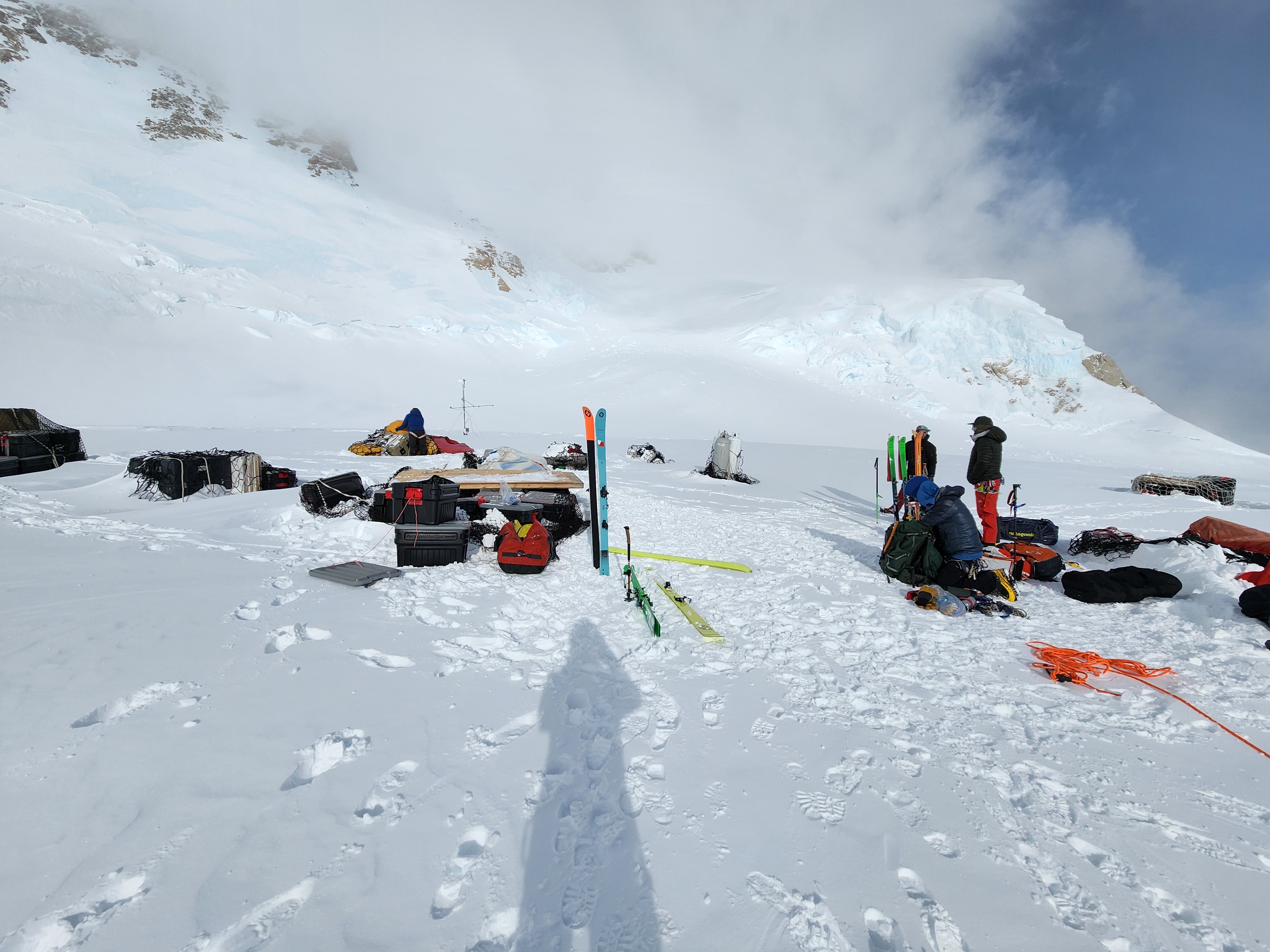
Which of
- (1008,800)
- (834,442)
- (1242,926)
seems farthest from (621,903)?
(834,442)

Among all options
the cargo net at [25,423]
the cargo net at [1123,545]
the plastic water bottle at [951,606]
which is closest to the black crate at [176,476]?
the cargo net at [25,423]

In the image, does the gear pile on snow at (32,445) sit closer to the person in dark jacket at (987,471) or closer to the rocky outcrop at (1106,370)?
the person in dark jacket at (987,471)

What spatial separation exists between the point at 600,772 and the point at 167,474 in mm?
8642

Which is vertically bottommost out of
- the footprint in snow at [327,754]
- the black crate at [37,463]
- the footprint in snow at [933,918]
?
the footprint in snow at [933,918]

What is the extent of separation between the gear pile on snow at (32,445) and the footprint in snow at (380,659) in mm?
11160

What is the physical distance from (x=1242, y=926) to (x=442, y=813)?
9.07ft

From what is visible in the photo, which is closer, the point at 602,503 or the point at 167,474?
the point at 602,503

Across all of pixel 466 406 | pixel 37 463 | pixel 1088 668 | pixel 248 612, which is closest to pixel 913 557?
pixel 1088 668

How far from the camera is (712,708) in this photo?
281 cm

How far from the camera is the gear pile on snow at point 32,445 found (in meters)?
9.33

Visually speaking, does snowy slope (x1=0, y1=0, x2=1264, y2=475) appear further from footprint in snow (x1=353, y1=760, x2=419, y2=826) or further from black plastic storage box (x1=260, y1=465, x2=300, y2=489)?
footprint in snow (x1=353, y1=760, x2=419, y2=826)

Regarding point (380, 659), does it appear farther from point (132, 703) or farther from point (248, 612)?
point (248, 612)

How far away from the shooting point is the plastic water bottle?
4281mm

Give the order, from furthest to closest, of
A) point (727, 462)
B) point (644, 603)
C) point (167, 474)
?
point (727, 462), point (167, 474), point (644, 603)
